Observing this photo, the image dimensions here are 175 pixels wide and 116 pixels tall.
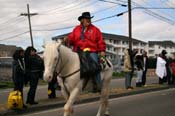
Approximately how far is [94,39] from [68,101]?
1.71m

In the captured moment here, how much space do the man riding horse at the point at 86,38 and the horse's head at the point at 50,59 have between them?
1.34 metres

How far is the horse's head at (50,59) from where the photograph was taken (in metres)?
8.16

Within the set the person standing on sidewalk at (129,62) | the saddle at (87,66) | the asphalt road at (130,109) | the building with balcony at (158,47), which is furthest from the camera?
the building with balcony at (158,47)

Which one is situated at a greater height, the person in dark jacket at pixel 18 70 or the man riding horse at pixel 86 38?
the man riding horse at pixel 86 38

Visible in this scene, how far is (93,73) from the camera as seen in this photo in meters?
9.83

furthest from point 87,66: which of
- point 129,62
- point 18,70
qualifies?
point 129,62

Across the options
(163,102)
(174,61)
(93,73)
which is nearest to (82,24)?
(93,73)

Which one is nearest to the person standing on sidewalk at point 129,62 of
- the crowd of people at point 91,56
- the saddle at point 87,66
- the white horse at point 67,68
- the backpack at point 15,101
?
the crowd of people at point 91,56

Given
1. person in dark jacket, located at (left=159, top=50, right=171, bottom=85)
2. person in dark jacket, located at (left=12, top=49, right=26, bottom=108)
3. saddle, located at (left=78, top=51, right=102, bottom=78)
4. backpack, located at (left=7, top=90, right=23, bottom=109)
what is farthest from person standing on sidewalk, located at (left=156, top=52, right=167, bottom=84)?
saddle, located at (left=78, top=51, right=102, bottom=78)

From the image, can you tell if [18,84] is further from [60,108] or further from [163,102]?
[163,102]

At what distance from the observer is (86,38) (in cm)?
988

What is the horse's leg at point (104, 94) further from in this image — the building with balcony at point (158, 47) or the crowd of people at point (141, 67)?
the building with balcony at point (158, 47)

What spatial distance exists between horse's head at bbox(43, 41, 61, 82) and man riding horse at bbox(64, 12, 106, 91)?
4.39 ft

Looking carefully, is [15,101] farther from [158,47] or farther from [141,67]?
[158,47]
